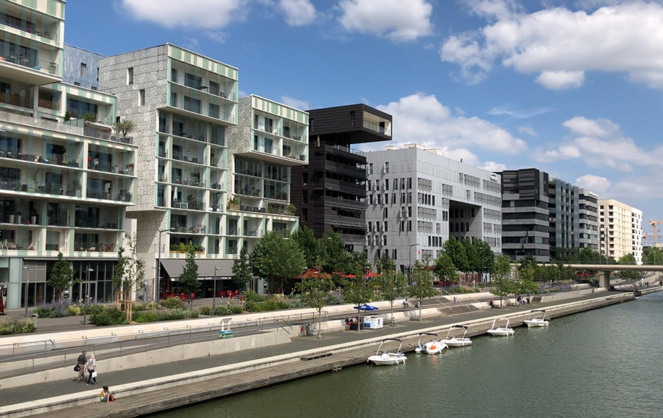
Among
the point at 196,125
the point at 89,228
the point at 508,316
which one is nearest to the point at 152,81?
the point at 196,125

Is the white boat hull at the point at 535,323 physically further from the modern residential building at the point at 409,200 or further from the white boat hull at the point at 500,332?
the modern residential building at the point at 409,200

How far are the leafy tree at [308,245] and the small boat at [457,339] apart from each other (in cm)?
3373

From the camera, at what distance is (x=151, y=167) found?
8169 cm

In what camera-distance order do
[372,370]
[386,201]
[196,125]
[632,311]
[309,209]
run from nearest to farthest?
[372,370], [196,125], [632,311], [309,209], [386,201]

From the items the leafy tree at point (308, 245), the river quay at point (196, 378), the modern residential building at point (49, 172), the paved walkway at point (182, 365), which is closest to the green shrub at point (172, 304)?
the modern residential building at point (49, 172)

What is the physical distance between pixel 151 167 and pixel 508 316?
50.9 m

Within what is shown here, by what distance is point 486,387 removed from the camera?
44.7 metres

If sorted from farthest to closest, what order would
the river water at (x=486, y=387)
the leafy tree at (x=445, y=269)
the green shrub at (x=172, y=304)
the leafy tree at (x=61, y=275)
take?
the leafy tree at (x=445, y=269), the green shrub at (x=172, y=304), the leafy tree at (x=61, y=275), the river water at (x=486, y=387)

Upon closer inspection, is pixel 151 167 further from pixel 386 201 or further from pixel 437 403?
pixel 386 201

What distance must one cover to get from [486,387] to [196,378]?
20.1 m

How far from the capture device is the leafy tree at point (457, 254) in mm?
136625

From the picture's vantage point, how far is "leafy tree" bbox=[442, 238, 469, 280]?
137m

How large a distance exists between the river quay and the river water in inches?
28.5

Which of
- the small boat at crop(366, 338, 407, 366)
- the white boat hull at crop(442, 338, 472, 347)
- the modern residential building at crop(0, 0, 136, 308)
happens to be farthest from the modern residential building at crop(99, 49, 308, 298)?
the small boat at crop(366, 338, 407, 366)
